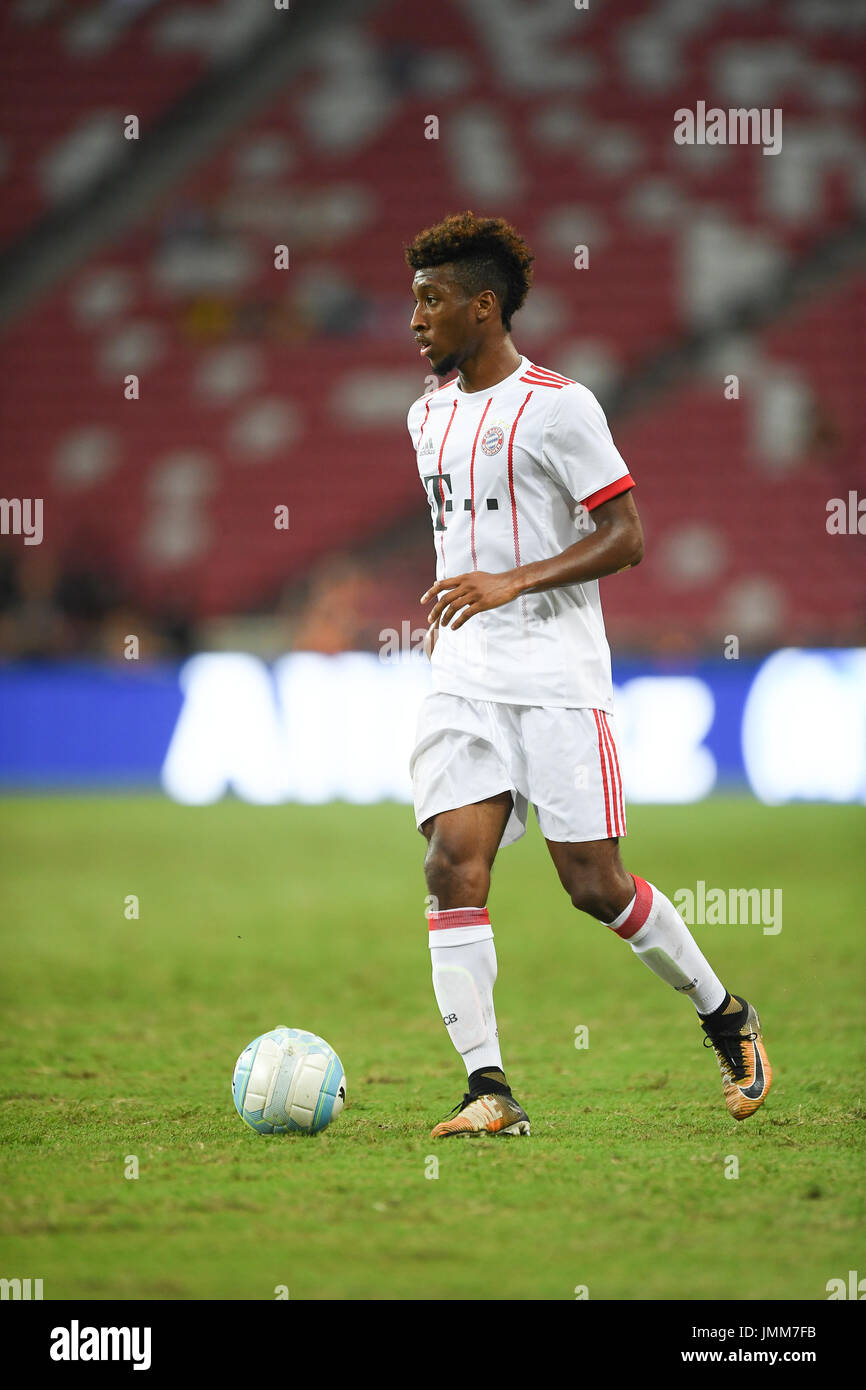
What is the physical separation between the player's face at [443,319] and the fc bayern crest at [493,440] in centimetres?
20

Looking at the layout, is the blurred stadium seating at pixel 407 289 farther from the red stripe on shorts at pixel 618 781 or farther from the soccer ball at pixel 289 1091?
the soccer ball at pixel 289 1091

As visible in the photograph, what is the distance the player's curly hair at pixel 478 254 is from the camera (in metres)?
4.34

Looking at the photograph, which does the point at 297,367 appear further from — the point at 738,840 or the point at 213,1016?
the point at 213,1016

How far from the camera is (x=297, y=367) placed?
19984 mm

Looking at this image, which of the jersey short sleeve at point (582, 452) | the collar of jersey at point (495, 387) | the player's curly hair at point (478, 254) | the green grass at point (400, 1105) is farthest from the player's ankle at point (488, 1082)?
the player's curly hair at point (478, 254)

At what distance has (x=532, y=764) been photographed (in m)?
4.25

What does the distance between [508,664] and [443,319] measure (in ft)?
3.00

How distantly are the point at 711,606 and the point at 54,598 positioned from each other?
7.26m

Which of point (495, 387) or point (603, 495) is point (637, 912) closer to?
point (603, 495)

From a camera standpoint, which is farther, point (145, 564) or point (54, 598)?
point (145, 564)

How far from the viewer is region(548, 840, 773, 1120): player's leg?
4.21m

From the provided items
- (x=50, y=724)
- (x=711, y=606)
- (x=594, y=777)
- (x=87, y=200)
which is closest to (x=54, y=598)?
(x=50, y=724)
